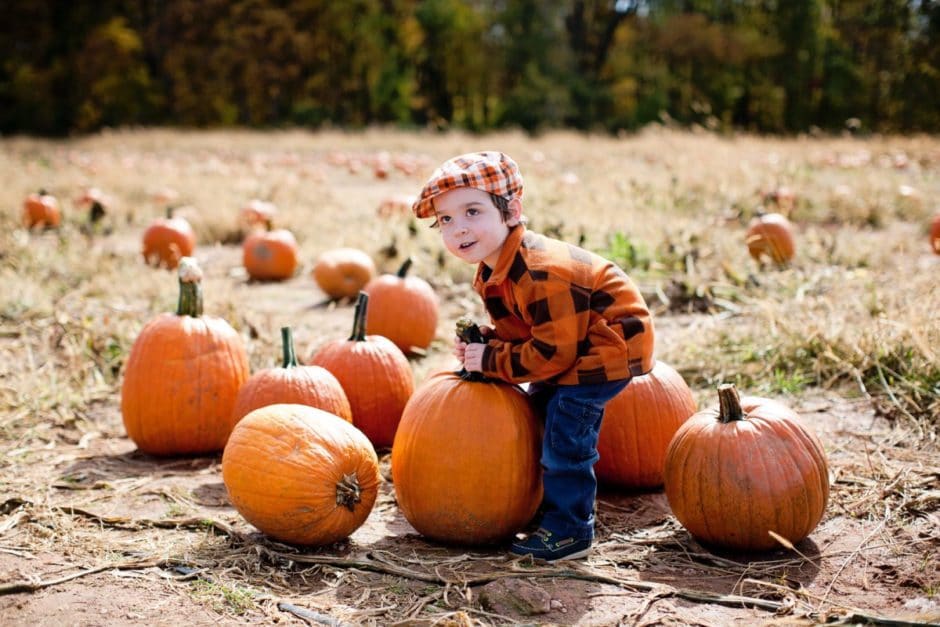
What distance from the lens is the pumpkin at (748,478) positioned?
3.04m

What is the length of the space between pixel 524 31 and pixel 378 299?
28435mm

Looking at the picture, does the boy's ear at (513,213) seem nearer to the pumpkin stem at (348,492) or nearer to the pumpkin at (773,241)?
the pumpkin stem at (348,492)

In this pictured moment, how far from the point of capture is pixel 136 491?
3.70 metres

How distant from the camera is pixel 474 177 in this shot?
294 centimetres

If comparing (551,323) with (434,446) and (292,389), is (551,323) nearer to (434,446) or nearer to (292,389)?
(434,446)

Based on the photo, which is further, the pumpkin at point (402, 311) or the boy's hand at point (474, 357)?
the pumpkin at point (402, 311)

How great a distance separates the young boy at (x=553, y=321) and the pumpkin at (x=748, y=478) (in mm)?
327

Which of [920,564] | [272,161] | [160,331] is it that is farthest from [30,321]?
[272,161]

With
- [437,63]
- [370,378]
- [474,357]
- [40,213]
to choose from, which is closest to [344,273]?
[370,378]

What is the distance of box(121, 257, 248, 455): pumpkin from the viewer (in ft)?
13.5

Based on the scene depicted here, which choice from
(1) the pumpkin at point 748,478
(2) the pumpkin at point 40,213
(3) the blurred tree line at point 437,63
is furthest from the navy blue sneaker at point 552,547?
(3) the blurred tree line at point 437,63

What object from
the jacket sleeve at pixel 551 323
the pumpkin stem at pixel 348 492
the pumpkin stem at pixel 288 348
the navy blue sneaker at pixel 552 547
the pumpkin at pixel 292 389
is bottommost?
the navy blue sneaker at pixel 552 547

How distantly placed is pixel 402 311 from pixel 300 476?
94.3 inches

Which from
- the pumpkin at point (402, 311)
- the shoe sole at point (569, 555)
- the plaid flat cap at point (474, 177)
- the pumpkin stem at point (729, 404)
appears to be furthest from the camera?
the pumpkin at point (402, 311)
